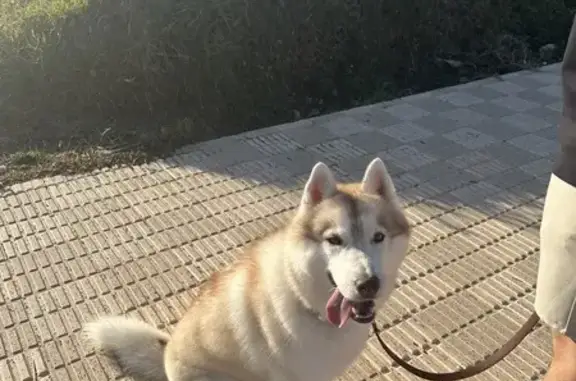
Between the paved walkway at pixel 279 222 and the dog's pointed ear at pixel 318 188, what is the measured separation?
0.79 m

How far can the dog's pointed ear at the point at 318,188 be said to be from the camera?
1.87m

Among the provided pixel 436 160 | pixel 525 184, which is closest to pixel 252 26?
pixel 436 160

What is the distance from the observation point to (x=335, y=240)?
1.75 meters

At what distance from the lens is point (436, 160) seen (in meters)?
3.98

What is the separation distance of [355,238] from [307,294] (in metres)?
0.23

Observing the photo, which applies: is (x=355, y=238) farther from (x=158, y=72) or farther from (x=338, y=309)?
(x=158, y=72)

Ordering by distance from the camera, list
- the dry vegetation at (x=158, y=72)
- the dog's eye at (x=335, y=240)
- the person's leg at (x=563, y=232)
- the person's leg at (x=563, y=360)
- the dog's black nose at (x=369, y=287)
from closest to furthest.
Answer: the person's leg at (x=563, y=232)
the person's leg at (x=563, y=360)
the dog's black nose at (x=369, y=287)
the dog's eye at (x=335, y=240)
the dry vegetation at (x=158, y=72)

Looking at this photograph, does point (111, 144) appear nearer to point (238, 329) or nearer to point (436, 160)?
point (436, 160)

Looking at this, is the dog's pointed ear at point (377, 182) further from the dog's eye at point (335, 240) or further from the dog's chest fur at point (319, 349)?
the dog's chest fur at point (319, 349)

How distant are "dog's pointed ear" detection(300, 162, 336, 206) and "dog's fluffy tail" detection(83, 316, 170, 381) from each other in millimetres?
809

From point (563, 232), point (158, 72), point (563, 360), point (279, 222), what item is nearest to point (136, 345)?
point (279, 222)

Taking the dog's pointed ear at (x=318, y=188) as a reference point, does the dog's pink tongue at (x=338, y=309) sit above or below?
below

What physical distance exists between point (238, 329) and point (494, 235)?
5.92 ft

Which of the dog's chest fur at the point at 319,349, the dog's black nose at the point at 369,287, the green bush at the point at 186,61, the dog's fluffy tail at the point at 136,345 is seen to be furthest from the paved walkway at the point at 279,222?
the dog's black nose at the point at 369,287
